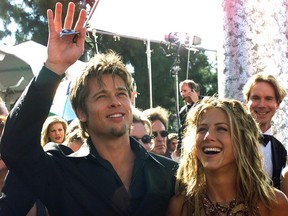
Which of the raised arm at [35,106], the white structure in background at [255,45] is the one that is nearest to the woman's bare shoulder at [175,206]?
the raised arm at [35,106]

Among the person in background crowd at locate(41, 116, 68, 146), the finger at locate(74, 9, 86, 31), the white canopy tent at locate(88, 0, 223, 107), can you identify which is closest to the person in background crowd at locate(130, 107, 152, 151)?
the white canopy tent at locate(88, 0, 223, 107)

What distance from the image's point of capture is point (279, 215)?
292 cm

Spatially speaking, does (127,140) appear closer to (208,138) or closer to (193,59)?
(208,138)

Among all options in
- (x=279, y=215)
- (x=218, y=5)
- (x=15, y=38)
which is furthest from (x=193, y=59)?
(x=279, y=215)

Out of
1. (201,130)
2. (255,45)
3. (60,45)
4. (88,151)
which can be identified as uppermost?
(255,45)

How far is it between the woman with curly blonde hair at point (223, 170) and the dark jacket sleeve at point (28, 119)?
2.80 feet

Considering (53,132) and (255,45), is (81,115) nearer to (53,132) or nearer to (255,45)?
(255,45)

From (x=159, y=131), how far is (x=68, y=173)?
2.96 meters

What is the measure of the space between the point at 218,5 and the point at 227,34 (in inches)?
9.7

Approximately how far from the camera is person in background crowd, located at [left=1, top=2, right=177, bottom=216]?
2.42 metres

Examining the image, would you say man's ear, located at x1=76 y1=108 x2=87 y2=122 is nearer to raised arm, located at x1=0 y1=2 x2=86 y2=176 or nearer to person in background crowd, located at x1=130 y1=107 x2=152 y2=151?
raised arm, located at x1=0 y1=2 x2=86 y2=176

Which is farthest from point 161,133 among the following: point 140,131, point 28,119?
point 28,119

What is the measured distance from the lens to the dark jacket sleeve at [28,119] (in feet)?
7.85

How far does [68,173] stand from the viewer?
2.65 m
